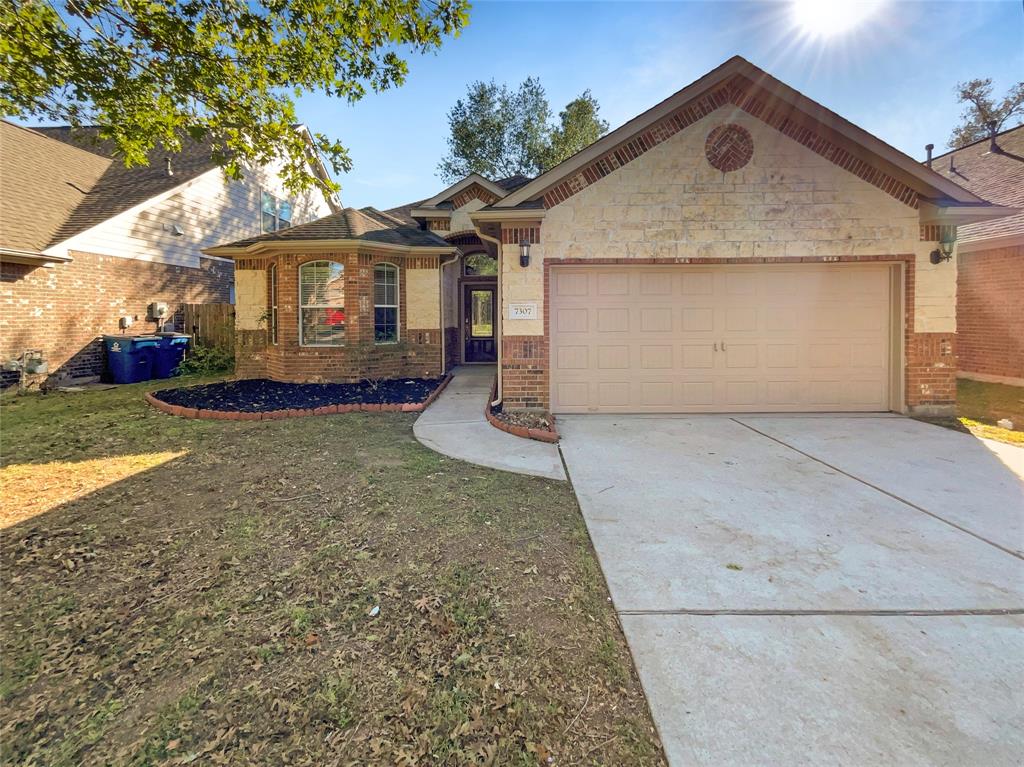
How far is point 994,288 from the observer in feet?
34.2

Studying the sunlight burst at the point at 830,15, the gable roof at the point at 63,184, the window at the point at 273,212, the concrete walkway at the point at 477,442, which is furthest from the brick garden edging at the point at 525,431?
the window at the point at 273,212

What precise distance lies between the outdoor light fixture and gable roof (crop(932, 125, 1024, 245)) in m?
4.06

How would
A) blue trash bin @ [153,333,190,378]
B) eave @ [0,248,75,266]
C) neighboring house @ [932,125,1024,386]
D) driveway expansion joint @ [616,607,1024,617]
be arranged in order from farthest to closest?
blue trash bin @ [153,333,190,378]
neighboring house @ [932,125,1024,386]
eave @ [0,248,75,266]
driveway expansion joint @ [616,607,1024,617]

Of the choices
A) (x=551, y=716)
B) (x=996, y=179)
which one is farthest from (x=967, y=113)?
(x=551, y=716)

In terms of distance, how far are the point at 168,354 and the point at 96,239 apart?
10.3ft

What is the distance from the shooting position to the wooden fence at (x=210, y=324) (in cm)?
1359

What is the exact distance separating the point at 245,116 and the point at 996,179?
55.4 ft

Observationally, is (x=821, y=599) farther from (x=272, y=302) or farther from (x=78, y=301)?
(x=78, y=301)

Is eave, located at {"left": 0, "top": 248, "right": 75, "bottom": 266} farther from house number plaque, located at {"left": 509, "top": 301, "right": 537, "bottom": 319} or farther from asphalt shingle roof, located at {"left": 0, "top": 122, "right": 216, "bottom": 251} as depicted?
house number plaque, located at {"left": 509, "top": 301, "right": 537, "bottom": 319}

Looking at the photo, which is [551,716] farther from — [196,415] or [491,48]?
[491,48]

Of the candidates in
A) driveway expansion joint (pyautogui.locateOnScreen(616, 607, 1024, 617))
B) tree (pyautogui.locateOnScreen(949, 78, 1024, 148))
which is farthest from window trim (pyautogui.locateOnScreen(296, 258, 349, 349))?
tree (pyautogui.locateOnScreen(949, 78, 1024, 148))

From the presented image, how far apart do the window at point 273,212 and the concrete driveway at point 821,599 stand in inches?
667

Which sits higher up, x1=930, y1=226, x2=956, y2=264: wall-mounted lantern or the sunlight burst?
the sunlight burst

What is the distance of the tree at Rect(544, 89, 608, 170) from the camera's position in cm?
2523
